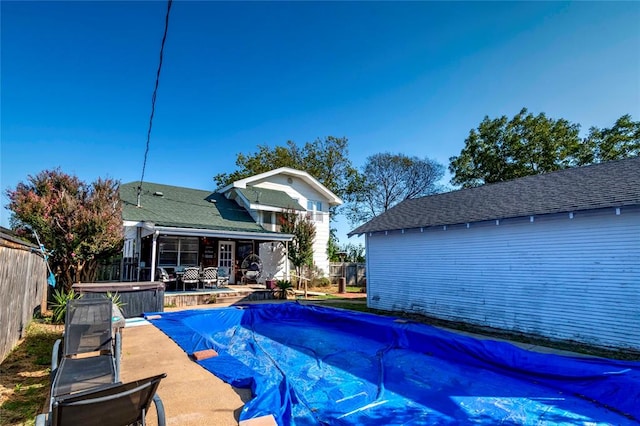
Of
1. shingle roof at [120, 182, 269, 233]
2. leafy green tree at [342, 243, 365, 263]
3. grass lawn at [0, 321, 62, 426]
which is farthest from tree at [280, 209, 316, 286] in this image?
grass lawn at [0, 321, 62, 426]

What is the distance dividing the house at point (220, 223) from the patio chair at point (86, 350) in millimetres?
6901

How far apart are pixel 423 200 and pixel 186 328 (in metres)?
10.3

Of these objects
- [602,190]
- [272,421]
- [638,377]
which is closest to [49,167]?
[272,421]

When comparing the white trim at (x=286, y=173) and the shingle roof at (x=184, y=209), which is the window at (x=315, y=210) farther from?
the shingle roof at (x=184, y=209)

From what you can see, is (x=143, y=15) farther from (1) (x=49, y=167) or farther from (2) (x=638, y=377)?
(2) (x=638, y=377)

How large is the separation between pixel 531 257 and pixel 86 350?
9698 millimetres

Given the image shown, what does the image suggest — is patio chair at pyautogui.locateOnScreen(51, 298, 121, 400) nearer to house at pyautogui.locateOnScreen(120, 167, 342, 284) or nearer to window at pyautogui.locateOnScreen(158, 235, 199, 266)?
house at pyautogui.locateOnScreen(120, 167, 342, 284)

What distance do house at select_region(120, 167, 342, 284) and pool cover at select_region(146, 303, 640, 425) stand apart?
729cm

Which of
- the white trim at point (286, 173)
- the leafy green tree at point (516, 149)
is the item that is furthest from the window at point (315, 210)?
the leafy green tree at point (516, 149)

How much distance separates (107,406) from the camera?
251 cm

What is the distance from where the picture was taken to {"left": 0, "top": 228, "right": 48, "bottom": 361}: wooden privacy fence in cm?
526

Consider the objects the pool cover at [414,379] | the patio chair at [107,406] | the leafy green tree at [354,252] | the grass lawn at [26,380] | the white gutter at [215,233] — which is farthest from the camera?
the leafy green tree at [354,252]

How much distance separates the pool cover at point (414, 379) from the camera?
13.1 ft

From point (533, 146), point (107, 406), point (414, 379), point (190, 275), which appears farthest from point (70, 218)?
point (533, 146)
